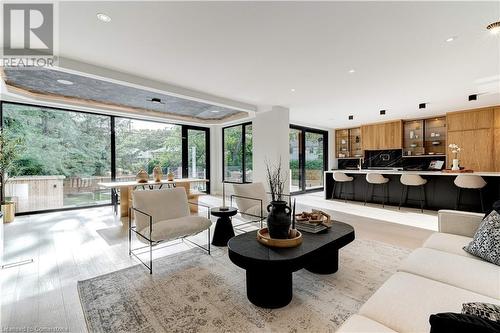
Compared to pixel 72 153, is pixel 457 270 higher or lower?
lower

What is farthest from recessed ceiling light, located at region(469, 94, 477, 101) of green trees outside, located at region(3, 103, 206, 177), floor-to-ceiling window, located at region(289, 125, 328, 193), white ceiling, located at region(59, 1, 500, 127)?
green trees outside, located at region(3, 103, 206, 177)

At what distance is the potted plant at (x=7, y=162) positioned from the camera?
445 cm

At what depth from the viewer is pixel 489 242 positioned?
1755mm

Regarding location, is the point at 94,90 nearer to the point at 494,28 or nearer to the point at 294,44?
the point at 294,44

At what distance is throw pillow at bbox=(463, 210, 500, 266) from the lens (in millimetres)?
1707

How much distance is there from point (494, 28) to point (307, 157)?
6526 millimetres

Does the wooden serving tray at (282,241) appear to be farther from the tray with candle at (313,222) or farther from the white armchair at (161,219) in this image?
the white armchair at (161,219)

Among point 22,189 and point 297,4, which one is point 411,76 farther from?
point 22,189

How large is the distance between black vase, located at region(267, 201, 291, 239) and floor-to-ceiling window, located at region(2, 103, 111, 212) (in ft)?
18.6

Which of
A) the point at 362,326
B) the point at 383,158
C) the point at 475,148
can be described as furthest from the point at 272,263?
the point at 383,158

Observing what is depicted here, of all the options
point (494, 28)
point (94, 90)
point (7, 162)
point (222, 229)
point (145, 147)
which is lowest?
point (222, 229)

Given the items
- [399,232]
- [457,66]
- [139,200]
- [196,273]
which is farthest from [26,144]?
[457,66]

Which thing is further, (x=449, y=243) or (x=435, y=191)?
(x=435, y=191)

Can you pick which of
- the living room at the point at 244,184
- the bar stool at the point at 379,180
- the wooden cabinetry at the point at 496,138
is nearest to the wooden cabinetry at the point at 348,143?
the living room at the point at 244,184
